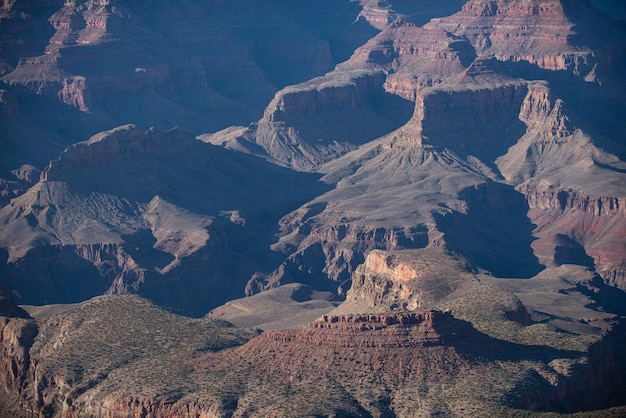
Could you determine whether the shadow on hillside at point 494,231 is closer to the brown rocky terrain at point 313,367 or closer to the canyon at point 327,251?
the canyon at point 327,251

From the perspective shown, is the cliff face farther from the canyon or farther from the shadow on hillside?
the shadow on hillside

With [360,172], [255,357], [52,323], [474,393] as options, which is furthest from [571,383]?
[360,172]

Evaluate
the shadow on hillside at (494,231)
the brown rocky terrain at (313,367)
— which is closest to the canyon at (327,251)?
the brown rocky terrain at (313,367)

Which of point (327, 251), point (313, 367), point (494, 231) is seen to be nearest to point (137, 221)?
point (327, 251)

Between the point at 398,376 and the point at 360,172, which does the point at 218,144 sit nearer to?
the point at 360,172

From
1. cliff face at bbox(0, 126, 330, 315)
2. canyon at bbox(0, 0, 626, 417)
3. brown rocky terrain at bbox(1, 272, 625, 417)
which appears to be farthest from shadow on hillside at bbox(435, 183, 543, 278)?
brown rocky terrain at bbox(1, 272, 625, 417)

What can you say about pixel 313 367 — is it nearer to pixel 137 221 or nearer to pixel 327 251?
pixel 327 251

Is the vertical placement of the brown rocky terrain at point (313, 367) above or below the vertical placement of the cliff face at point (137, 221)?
below
